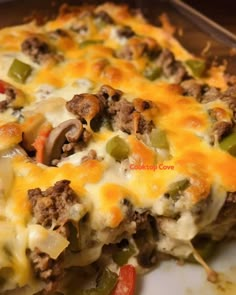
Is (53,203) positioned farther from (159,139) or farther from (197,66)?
(197,66)

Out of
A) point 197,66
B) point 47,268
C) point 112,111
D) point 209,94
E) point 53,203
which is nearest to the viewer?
point 47,268

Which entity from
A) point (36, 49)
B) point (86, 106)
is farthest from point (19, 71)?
point (86, 106)

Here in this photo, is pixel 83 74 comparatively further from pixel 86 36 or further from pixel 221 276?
pixel 221 276


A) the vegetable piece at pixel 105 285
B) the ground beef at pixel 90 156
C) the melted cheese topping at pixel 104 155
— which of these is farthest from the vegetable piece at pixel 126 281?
the ground beef at pixel 90 156

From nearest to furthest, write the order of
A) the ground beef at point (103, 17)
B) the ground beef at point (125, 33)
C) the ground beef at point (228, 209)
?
the ground beef at point (228, 209) < the ground beef at point (125, 33) < the ground beef at point (103, 17)

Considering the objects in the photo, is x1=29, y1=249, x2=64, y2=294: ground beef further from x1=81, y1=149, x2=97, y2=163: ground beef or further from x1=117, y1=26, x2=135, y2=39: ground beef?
x1=117, y1=26, x2=135, y2=39: ground beef

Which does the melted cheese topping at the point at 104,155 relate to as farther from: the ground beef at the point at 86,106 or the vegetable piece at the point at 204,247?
the vegetable piece at the point at 204,247

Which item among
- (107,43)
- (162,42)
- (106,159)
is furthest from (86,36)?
(106,159)
